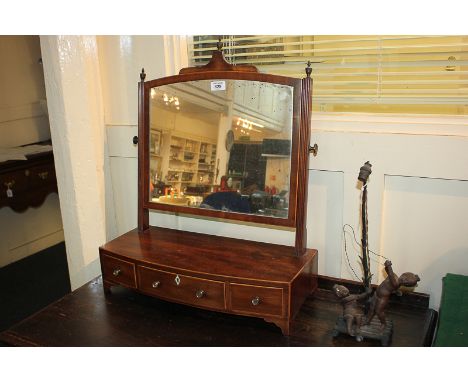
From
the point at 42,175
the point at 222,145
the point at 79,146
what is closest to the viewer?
the point at 222,145

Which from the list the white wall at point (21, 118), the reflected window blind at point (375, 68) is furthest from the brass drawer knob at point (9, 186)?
the reflected window blind at point (375, 68)

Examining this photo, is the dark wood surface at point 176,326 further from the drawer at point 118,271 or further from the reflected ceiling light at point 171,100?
the reflected ceiling light at point 171,100

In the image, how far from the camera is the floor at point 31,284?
257cm

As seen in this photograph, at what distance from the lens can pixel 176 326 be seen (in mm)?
1445

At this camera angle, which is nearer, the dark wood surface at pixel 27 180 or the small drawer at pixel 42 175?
the dark wood surface at pixel 27 180

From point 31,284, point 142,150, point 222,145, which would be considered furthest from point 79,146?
point 31,284

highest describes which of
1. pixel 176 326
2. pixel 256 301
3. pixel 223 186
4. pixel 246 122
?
pixel 246 122

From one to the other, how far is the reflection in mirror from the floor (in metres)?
1.35

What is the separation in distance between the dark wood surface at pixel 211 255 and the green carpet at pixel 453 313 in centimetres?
41

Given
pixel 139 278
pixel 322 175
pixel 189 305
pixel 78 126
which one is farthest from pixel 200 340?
pixel 78 126

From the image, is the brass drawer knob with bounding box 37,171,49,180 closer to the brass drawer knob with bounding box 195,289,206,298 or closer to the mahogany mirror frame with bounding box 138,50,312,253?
the mahogany mirror frame with bounding box 138,50,312,253

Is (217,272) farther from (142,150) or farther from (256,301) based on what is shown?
(142,150)

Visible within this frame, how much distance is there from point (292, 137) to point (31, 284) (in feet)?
7.07

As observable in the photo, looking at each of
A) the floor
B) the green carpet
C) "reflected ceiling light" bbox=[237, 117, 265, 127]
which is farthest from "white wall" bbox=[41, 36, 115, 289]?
the green carpet
